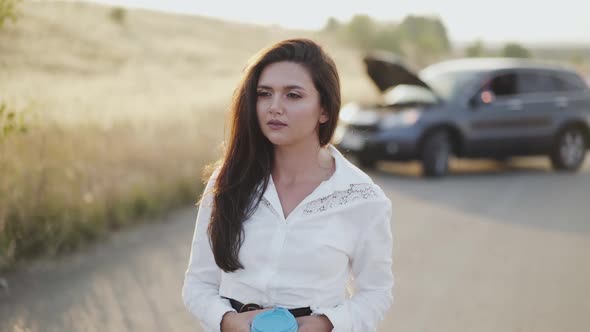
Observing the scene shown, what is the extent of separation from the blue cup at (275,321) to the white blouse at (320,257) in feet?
0.35

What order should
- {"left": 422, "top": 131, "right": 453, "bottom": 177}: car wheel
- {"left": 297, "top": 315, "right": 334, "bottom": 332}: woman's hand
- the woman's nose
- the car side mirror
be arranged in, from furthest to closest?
1. the car side mirror
2. {"left": 422, "top": 131, "right": 453, "bottom": 177}: car wheel
3. the woman's nose
4. {"left": 297, "top": 315, "right": 334, "bottom": 332}: woman's hand

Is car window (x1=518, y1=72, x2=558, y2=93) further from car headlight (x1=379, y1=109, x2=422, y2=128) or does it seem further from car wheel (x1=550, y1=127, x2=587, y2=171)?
car headlight (x1=379, y1=109, x2=422, y2=128)

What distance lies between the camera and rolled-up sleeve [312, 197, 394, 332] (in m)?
2.46

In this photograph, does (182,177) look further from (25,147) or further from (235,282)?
(235,282)

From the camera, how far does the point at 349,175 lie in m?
2.55

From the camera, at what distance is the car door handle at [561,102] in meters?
12.6

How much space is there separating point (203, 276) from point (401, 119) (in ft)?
30.6

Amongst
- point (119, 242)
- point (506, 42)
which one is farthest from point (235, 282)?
point (506, 42)

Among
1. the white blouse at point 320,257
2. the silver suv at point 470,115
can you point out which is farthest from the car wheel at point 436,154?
the white blouse at point 320,257

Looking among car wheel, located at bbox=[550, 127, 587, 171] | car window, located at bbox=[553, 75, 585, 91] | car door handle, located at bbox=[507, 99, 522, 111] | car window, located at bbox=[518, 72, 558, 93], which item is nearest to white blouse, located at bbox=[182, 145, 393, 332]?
car door handle, located at bbox=[507, 99, 522, 111]

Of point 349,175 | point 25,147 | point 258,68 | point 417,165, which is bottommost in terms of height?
point 417,165

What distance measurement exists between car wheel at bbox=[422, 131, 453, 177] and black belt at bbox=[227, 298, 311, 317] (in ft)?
30.2

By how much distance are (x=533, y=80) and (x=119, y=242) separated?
7.99 metres

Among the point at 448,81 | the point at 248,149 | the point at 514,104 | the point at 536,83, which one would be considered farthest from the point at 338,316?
the point at 536,83
